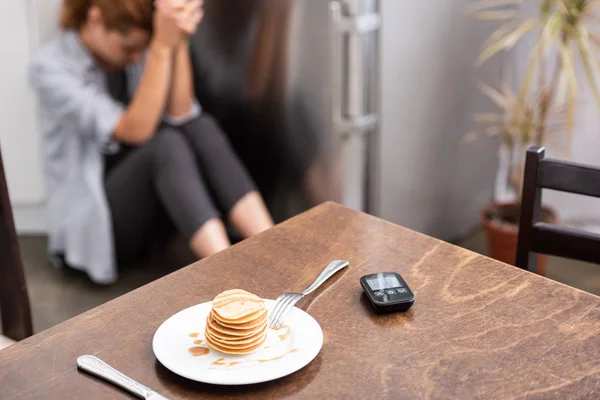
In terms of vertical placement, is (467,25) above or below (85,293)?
above

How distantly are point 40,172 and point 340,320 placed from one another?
168 cm

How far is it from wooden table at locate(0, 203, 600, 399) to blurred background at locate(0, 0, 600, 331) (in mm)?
1140

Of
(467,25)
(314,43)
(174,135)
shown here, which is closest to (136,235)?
(174,135)

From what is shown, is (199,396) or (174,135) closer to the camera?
(199,396)

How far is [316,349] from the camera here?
103 centimetres

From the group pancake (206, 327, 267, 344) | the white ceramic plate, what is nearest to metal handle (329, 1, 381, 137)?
the white ceramic plate

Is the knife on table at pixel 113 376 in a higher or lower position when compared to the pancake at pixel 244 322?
lower

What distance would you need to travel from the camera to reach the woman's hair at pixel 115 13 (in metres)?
2.27

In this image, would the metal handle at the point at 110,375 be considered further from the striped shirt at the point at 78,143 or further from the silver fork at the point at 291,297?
the striped shirt at the point at 78,143

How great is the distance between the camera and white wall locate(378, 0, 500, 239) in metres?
2.60

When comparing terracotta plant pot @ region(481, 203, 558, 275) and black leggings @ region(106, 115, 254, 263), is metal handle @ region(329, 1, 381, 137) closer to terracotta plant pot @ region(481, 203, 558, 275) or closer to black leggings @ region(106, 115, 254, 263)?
black leggings @ region(106, 115, 254, 263)

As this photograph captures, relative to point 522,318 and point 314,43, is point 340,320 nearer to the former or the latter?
point 522,318

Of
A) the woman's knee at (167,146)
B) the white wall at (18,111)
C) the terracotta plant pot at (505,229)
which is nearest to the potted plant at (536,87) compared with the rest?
the terracotta plant pot at (505,229)

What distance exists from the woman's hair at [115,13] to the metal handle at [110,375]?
1474 mm
